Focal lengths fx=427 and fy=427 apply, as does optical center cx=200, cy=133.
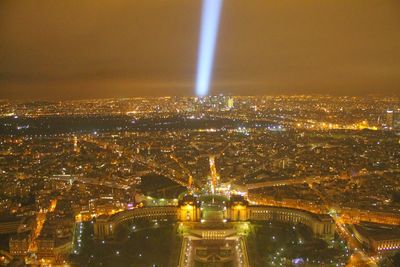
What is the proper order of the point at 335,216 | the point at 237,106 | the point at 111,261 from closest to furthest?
the point at 111,261, the point at 335,216, the point at 237,106

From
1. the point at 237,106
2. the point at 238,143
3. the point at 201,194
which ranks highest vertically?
the point at 237,106

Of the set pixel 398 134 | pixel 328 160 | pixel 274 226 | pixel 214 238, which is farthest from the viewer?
pixel 398 134

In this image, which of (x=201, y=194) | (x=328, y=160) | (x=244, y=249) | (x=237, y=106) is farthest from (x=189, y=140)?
(x=237, y=106)

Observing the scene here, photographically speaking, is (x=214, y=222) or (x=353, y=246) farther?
(x=214, y=222)

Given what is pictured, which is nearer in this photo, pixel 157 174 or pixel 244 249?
pixel 244 249

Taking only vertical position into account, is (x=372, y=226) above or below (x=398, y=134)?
below

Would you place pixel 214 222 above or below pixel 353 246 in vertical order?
above

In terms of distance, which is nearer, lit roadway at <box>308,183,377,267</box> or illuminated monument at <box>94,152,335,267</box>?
lit roadway at <box>308,183,377,267</box>

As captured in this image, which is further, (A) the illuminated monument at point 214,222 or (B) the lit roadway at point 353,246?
(A) the illuminated monument at point 214,222

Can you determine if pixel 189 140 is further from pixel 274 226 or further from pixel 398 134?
pixel 274 226
